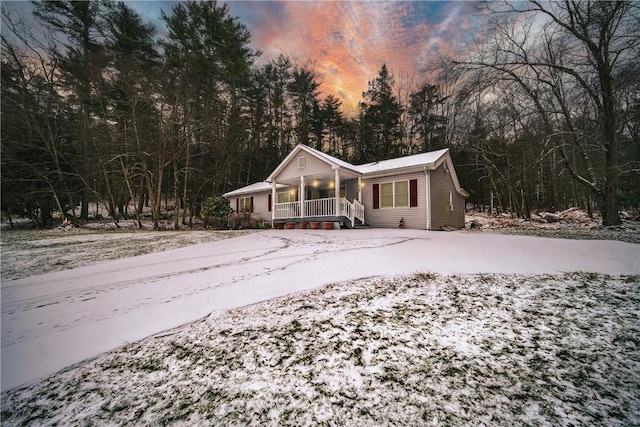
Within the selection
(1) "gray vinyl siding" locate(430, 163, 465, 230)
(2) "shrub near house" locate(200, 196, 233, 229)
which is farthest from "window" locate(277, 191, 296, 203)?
(1) "gray vinyl siding" locate(430, 163, 465, 230)

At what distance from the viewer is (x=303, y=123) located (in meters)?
23.5

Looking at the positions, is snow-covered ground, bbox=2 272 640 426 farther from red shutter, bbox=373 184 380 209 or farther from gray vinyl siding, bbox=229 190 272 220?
gray vinyl siding, bbox=229 190 272 220

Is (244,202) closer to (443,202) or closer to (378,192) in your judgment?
(378,192)

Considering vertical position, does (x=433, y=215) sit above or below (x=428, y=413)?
above

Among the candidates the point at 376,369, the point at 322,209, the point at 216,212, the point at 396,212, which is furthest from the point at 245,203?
the point at 376,369

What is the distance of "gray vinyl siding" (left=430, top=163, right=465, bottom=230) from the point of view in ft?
35.6

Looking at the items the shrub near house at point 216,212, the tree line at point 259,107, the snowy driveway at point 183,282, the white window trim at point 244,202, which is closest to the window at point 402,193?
the tree line at point 259,107

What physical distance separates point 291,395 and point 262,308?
1.22 metres

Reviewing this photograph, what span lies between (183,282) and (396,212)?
9768 mm

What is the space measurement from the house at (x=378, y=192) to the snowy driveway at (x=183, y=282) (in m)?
5.42

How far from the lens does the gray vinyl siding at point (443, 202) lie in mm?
10863

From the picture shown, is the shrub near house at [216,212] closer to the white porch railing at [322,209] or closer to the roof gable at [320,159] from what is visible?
the roof gable at [320,159]

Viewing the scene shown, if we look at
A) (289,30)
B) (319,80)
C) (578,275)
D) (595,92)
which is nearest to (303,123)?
(319,80)

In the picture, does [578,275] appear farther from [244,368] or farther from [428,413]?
A: [244,368]
